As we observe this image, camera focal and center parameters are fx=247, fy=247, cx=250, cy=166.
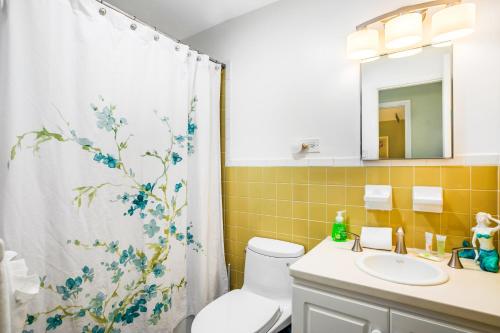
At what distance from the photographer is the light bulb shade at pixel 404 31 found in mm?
1163

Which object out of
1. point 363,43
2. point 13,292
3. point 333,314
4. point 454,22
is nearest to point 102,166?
point 13,292

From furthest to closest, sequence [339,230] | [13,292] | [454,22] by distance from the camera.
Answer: [339,230], [454,22], [13,292]

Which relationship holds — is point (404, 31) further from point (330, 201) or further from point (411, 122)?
point (330, 201)

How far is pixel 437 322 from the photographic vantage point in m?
0.78

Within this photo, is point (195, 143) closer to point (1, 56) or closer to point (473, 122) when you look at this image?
point (1, 56)

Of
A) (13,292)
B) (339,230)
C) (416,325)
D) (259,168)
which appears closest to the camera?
(13,292)

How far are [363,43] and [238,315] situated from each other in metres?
1.54

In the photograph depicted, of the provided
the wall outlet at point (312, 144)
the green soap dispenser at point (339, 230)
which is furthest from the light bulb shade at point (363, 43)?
the green soap dispenser at point (339, 230)

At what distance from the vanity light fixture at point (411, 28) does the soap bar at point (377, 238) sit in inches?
35.8

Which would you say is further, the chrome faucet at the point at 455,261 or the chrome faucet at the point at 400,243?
the chrome faucet at the point at 400,243

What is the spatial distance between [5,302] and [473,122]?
177cm

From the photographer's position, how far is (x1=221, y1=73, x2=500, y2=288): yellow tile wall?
1130 mm

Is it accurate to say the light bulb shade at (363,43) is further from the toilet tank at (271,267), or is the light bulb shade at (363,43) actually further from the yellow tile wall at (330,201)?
the toilet tank at (271,267)

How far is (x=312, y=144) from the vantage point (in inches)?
59.6
